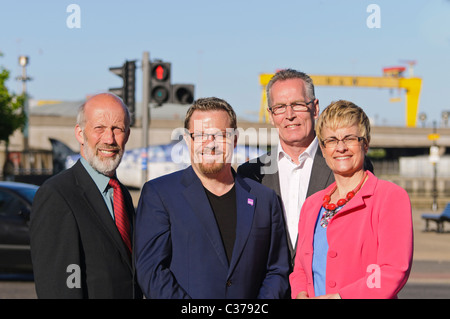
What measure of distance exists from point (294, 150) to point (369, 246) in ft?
3.45

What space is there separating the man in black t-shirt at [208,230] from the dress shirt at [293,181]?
467mm

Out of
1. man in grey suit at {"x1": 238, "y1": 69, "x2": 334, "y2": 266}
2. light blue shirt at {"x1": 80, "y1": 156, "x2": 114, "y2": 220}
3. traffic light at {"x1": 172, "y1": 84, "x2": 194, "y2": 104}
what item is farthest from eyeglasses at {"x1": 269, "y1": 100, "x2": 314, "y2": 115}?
traffic light at {"x1": 172, "y1": 84, "x2": 194, "y2": 104}

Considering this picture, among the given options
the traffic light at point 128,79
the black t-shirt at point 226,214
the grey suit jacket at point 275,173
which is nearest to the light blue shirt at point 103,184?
the black t-shirt at point 226,214

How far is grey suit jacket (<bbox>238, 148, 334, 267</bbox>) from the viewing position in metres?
3.86

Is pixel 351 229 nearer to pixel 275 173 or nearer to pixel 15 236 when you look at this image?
pixel 275 173

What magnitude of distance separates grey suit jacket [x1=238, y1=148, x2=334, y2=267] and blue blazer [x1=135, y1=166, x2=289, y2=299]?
51 cm

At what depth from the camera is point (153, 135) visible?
52812 mm

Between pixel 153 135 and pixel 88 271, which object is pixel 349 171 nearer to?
pixel 88 271

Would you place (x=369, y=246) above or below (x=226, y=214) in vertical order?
below

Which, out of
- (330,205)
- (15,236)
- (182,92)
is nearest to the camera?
(330,205)

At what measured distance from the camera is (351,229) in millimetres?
3131

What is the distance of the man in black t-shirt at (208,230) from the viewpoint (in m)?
3.15

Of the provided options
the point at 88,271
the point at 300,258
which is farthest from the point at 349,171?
the point at 88,271

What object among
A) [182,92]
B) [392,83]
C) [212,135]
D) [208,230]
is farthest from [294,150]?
[392,83]
